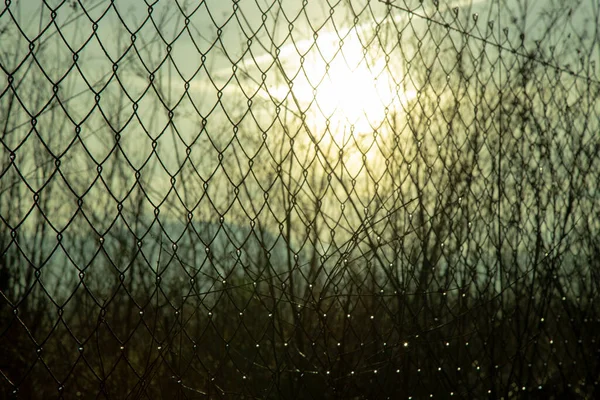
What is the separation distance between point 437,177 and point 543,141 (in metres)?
0.55

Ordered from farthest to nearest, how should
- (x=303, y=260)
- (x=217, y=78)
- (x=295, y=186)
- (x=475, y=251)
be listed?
1. (x=303, y=260)
2. (x=475, y=251)
3. (x=217, y=78)
4. (x=295, y=186)

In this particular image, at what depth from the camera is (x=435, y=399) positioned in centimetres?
288

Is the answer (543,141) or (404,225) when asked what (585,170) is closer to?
(543,141)

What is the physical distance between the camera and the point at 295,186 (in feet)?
8.35

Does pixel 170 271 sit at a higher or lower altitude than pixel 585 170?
lower

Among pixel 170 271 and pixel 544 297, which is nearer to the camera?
pixel 544 297

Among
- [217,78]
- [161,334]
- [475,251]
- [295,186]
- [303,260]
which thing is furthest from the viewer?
[161,334]

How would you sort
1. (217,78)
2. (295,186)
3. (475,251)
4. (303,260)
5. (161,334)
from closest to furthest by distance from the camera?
(295,186), (217,78), (475,251), (303,260), (161,334)

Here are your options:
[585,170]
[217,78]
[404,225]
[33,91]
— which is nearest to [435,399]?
[404,225]

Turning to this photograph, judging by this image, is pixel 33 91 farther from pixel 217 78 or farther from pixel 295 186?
pixel 295 186

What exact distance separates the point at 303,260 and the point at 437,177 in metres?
0.75

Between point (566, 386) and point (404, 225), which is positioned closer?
point (404, 225)

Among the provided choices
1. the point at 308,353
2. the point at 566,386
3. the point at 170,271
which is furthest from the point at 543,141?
the point at 170,271

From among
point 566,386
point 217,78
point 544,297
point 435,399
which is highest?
point 217,78
